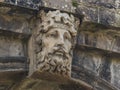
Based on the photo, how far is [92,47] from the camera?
5.26 metres

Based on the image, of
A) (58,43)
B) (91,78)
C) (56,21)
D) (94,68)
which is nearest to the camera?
(58,43)

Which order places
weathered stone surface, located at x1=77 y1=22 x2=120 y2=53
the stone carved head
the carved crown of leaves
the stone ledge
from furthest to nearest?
weathered stone surface, located at x1=77 y1=22 x2=120 y2=53, the stone ledge, the carved crown of leaves, the stone carved head

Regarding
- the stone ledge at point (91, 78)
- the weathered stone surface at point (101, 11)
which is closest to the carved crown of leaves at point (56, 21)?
the weathered stone surface at point (101, 11)

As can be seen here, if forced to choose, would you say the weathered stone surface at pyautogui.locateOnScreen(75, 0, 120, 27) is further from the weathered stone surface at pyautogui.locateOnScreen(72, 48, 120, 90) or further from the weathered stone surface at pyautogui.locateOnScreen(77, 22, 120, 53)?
the weathered stone surface at pyautogui.locateOnScreen(72, 48, 120, 90)

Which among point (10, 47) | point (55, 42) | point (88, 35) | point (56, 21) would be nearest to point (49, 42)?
point (55, 42)

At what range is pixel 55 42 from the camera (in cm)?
488

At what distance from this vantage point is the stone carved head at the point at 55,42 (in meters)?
4.85

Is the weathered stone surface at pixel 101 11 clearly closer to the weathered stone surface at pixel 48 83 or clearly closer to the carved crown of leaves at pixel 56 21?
the carved crown of leaves at pixel 56 21

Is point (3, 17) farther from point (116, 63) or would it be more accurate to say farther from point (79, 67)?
point (116, 63)

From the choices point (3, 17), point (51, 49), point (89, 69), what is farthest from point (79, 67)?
point (3, 17)

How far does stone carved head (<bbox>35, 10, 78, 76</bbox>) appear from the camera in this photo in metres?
4.85

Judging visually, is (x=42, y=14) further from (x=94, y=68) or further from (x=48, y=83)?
(x=94, y=68)

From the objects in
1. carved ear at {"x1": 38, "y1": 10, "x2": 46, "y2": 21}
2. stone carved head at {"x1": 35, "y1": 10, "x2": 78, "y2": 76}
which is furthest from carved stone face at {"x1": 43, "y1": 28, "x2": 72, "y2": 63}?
carved ear at {"x1": 38, "y1": 10, "x2": 46, "y2": 21}

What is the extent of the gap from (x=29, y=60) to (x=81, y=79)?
0.48 m
